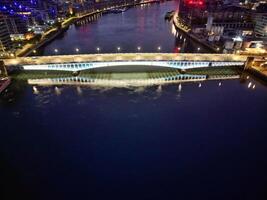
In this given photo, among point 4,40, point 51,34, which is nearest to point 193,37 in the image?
point 51,34

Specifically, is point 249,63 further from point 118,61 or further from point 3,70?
point 3,70

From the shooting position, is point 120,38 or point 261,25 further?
point 120,38

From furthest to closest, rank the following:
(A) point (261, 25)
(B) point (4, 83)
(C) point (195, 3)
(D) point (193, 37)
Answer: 1. (C) point (195, 3)
2. (D) point (193, 37)
3. (A) point (261, 25)
4. (B) point (4, 83)

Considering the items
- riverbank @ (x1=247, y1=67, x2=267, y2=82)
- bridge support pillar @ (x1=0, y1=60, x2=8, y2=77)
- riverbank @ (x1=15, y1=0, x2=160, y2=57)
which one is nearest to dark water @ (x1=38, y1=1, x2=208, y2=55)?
riverbank @ (x1=15, y1=0, x2=160, y2=57)

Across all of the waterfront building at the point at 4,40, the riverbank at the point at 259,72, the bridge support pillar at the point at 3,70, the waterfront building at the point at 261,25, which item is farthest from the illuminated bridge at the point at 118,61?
the waterfront building at the point at 261,25

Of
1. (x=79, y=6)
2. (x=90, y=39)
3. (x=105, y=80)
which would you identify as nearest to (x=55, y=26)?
(x=90, y=39)

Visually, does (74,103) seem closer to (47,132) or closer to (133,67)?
(47,132)

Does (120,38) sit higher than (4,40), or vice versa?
(4,40)
